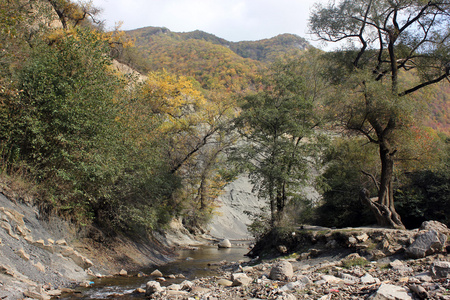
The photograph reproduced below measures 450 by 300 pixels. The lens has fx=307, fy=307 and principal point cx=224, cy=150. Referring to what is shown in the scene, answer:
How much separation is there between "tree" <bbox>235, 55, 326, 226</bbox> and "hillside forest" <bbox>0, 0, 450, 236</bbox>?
0.08m

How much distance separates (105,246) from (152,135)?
5.28m

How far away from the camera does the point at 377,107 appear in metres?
12.9

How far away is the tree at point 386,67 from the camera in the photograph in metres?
12.9

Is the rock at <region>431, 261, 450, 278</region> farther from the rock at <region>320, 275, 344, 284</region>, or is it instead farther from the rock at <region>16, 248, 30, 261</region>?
the rock at <region>16, 248, 30, 261</region>

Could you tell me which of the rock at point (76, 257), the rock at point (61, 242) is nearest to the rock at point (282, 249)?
the rock at point (76, 257)

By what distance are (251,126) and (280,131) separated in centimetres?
174

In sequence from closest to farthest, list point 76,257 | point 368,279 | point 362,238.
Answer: point 368,279 < point 76,257 < point 362,238

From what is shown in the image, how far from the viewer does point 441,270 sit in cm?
611

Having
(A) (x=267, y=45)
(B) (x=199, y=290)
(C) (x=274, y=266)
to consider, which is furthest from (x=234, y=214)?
(A) (x=267, y=45)

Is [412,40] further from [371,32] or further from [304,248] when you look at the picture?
[304,248]

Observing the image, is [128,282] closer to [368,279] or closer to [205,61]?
[368,279]

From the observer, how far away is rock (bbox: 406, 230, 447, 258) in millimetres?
8266

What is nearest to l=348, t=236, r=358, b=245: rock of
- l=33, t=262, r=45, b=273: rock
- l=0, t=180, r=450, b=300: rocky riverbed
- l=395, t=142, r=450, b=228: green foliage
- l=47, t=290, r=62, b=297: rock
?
l=0, t=180, r=450, b=300: rocky riverbed

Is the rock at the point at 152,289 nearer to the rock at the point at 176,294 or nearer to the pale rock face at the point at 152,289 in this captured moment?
the pale rock face at the point at 152,289
